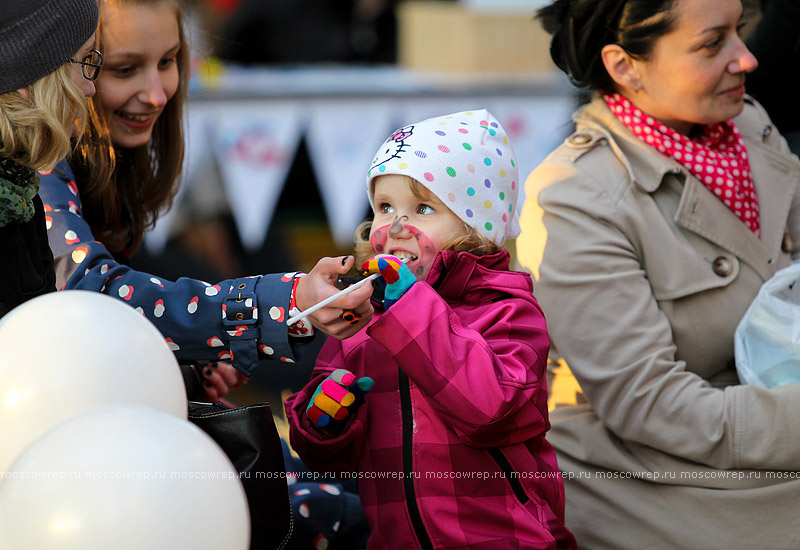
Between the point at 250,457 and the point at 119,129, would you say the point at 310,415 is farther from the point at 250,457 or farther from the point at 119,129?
the point at 119,129

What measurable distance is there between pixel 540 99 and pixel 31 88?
3791 millimetres

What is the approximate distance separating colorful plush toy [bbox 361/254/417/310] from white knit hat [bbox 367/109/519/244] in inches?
8.9

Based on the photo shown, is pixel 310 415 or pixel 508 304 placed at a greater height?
pixel 508 304

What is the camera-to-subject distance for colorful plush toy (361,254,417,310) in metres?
1.63

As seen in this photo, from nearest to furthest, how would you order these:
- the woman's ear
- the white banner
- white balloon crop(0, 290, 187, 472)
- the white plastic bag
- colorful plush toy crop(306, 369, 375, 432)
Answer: white balloon crop(0, 290, 187, 472) → colorful plush toy crop(306, 369, 375, 432) → the white plastic bag → the woman's ear → the white banner

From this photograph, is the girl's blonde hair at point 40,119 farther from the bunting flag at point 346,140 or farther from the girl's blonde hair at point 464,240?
the bunting flag at point 346,140

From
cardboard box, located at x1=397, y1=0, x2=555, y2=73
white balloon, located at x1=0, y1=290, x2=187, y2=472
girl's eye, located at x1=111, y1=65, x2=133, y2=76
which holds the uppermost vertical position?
girl's eye, located at x1=111, y1=65, x2=133, y2=76

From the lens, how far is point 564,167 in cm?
228

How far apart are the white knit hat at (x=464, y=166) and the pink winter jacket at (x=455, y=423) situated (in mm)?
106

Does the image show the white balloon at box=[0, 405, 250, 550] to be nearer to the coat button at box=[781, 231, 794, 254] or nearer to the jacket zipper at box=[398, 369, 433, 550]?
the jacket zipper at box=[398, 369, 433, 550]

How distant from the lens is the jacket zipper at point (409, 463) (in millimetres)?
1711

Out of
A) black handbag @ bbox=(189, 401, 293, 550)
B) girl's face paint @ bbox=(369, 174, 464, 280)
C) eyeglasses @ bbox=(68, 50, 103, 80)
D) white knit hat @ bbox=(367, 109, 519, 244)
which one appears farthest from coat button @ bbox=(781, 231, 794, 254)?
eyeglasses @ bbox=(68, 50, 103, 80)

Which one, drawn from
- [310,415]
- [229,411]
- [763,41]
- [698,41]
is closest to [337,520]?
→ [310,415]

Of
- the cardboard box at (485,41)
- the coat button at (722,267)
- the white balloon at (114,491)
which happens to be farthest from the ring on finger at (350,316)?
the cardboard box at (485,41)
